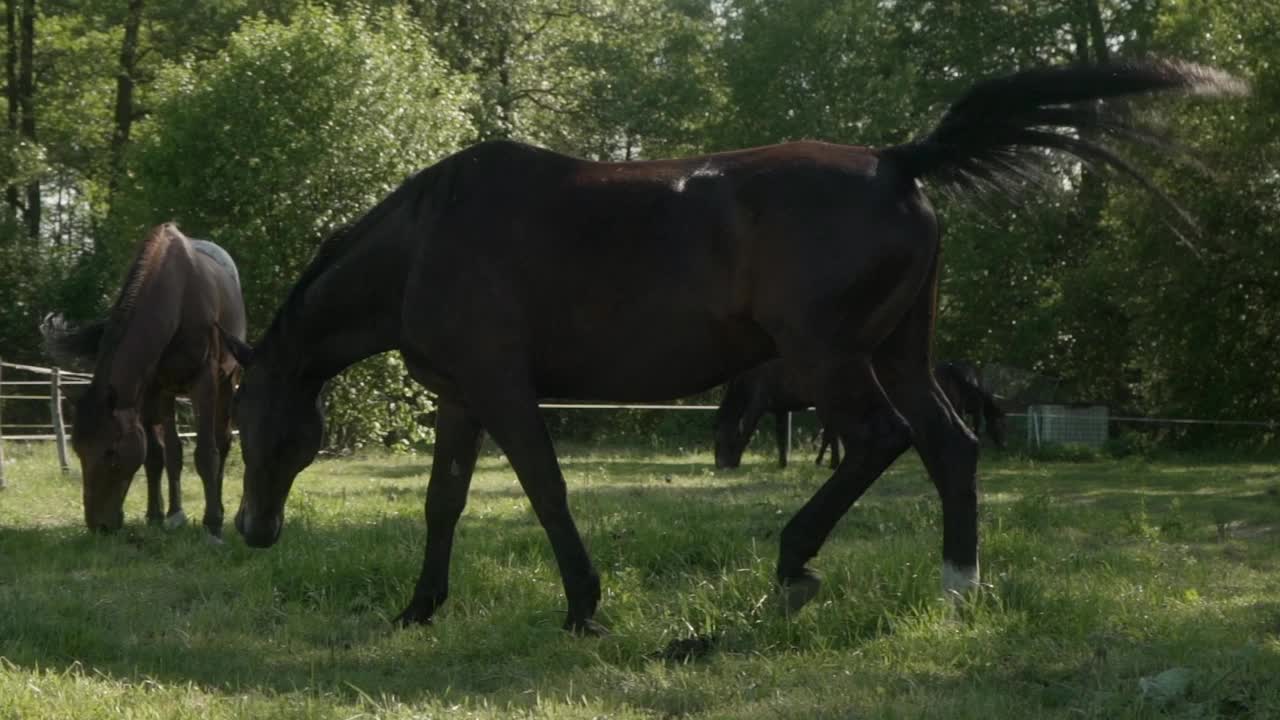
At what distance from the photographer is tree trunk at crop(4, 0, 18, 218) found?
36.1 metres

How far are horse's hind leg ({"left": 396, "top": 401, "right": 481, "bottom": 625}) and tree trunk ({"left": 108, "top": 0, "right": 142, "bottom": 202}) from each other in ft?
104

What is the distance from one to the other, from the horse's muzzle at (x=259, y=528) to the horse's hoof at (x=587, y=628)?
174 cm

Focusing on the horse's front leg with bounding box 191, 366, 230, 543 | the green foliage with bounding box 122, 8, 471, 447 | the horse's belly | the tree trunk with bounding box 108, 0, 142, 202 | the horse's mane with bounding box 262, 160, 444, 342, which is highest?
the tree trunk with bounding box 108, 0, 142, 202

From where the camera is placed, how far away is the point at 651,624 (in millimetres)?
5969

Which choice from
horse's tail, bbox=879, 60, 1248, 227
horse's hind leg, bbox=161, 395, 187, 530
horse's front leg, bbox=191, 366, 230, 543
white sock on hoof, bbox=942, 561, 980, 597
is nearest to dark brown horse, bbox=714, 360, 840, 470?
horse's hind leg, bbox=161, 395, 187, 530

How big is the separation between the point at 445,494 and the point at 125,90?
1347 inches

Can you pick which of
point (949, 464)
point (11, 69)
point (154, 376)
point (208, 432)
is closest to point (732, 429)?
point (208, 432)

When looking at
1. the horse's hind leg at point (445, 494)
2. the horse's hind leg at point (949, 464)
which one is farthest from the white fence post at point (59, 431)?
the horse's hind leg at point (949, 464)

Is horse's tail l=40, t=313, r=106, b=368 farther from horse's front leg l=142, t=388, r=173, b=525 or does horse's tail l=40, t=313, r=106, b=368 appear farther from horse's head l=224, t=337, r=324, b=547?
horse's head l=224, t=337, r=324, b=547

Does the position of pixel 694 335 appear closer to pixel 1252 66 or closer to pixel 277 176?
pixel 277 176

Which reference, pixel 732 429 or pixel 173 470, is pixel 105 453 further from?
pixel 732 429

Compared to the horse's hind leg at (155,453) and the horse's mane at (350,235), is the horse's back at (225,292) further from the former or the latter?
the horse's mane at (350,235)

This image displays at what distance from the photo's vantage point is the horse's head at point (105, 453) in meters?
9.98

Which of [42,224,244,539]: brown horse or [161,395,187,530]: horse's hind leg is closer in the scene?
[42,224,244,539]: brown horse
